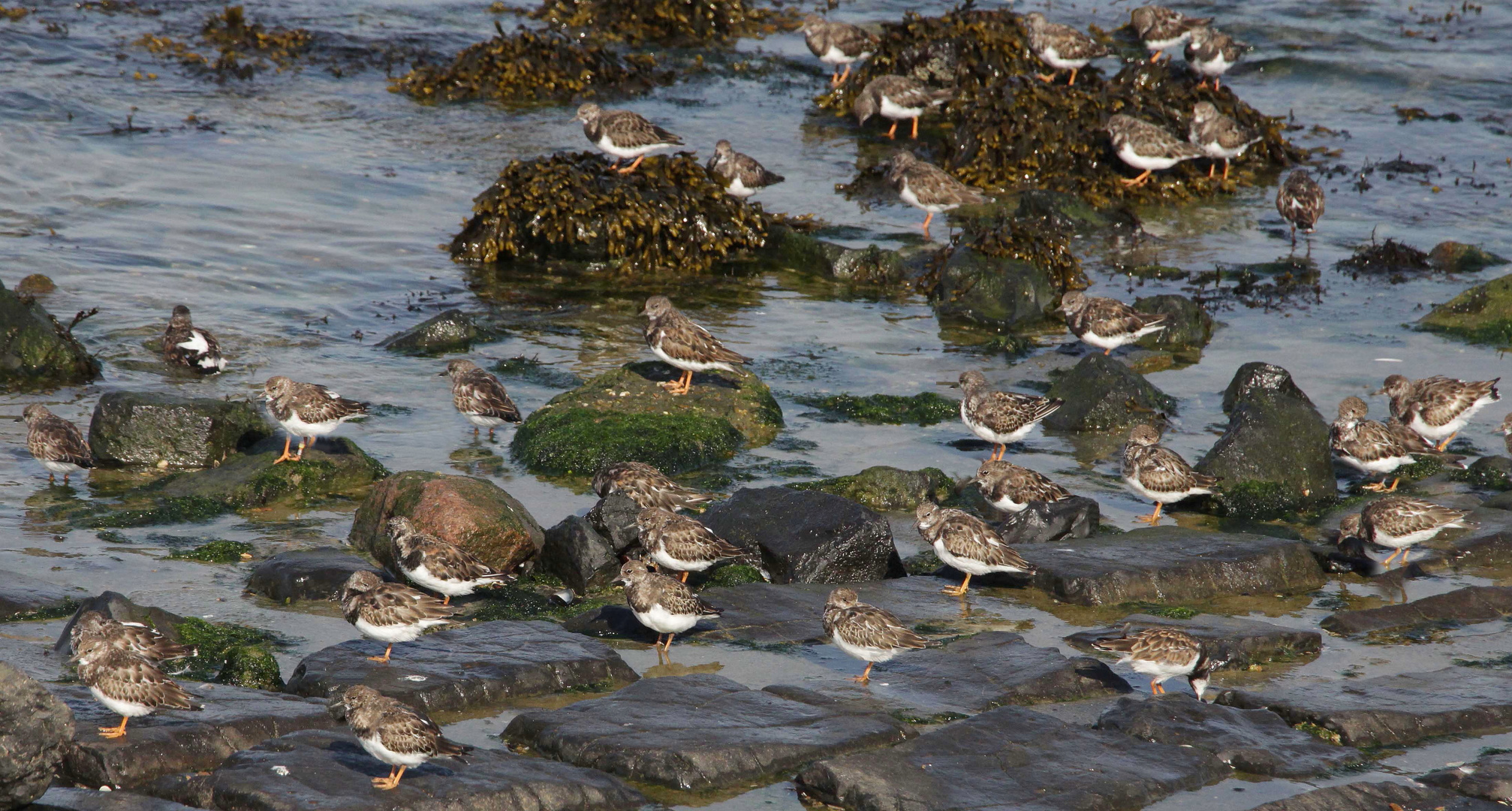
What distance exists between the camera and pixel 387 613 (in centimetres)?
848

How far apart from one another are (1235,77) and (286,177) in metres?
19.0

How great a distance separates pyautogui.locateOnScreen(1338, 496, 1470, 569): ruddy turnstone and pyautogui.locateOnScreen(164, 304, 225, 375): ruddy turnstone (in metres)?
11.0

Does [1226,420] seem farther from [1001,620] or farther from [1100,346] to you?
[1001,620]

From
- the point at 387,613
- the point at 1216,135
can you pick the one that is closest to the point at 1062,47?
the point at 1216,135

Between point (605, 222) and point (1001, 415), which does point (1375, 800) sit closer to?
point (1001, 415)

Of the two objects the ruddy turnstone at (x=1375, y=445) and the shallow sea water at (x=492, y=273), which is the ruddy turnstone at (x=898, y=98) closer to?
the shallow sea water at (x=492, y=273)

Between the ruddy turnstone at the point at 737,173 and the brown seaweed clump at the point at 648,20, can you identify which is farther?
the brown seaweed clump at the point at 648,20

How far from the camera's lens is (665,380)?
14219mm

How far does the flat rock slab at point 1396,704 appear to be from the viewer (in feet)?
26.6

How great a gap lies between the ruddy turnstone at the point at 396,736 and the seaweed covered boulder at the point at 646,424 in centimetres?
548

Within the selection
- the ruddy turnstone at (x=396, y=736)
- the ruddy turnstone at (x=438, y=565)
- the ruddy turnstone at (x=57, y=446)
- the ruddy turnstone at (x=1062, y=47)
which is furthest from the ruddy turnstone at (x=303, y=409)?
the ruddy turnstone at (x=1062, y=47)

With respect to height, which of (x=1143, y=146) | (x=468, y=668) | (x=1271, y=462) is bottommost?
(x=1271, y=462)

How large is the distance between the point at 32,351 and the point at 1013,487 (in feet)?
31.3

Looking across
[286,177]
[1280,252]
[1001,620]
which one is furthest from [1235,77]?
[1001,620]
